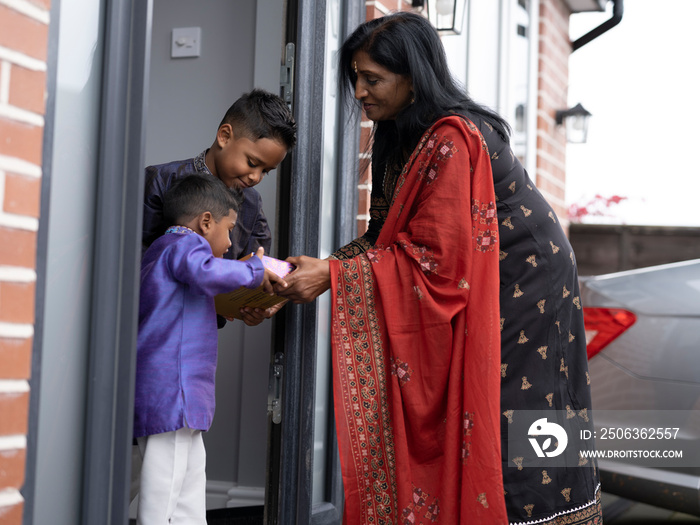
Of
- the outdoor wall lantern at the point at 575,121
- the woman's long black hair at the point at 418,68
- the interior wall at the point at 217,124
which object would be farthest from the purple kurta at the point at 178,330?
the outdoor wall lantern at the point at 575,121

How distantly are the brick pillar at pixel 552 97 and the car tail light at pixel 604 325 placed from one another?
2465mm

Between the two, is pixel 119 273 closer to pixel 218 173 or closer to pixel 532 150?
pixel 218 173

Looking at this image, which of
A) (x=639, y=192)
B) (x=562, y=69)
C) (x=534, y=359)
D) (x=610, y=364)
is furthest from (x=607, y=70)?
(x=534, y=359)

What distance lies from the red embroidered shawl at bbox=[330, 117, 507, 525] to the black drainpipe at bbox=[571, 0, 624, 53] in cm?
491

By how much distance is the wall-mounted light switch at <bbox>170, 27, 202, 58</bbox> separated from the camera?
363 cm

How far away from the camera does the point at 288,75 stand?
261 cm

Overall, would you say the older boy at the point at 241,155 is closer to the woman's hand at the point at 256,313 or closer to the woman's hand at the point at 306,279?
the woman's hand at the point at 256,313

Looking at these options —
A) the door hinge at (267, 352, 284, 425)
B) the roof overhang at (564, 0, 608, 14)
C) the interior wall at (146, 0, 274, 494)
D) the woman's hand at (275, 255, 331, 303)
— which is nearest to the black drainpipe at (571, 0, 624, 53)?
the roof overhang at (564, 0, 608, 14)

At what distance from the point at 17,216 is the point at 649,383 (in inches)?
94.5

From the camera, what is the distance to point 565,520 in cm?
204

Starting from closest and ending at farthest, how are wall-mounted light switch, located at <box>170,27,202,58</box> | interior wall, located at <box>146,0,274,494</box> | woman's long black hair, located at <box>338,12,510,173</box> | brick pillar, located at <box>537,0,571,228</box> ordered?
woman's long black hair, located at <box>338,12,510,173</box>, interior wall, located at <box>146,0,274,494</box>, wall-mounted light switch, located at <box>170,27,202,58</box>, brick pillar, located at <box>537,0,571,228</box>

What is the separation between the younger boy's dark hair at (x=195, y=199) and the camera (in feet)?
6.65

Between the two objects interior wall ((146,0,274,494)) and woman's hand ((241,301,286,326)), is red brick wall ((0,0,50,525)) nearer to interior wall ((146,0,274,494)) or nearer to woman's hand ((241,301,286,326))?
woman's hand ((241,301,286,326))

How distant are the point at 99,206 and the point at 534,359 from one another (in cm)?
123
